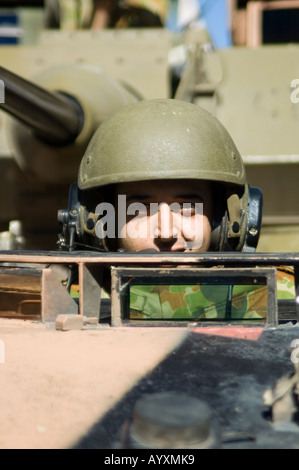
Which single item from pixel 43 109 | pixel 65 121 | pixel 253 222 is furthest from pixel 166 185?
pixel 65 121

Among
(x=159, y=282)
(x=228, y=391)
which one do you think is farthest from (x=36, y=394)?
(x=159, y=282)

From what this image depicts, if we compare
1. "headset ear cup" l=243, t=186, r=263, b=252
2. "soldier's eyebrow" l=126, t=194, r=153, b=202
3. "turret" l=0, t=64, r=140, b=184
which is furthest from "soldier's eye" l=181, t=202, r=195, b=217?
"turret" l=0, t=64, r=140, b=184

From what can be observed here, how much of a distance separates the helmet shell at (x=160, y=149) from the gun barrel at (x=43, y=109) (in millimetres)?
586

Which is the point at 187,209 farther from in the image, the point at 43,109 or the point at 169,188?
the point at 43,109

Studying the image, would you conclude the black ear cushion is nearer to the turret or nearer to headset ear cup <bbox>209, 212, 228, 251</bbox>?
headset ear cup <bbox>209, 212, 228, 251</bbox>

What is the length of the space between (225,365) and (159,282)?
402 millimetres

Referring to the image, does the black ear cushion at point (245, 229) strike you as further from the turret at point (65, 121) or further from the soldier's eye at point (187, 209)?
the turret at point (65, 121)

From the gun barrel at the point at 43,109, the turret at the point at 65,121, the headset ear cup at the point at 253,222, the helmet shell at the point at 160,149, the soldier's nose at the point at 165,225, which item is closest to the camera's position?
the soldier's nose at the point at 165,225

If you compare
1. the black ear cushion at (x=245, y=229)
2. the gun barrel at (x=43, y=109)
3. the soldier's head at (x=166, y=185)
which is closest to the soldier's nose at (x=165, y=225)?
the soldier's head at (x=166, y=185)

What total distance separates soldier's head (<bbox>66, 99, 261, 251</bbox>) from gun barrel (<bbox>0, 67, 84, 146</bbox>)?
Answer: 0.59 meters

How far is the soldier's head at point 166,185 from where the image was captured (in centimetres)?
205

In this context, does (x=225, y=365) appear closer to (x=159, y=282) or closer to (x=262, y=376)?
(x=262, y=376)

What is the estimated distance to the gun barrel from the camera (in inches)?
107

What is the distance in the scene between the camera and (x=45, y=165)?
3.70 meters
